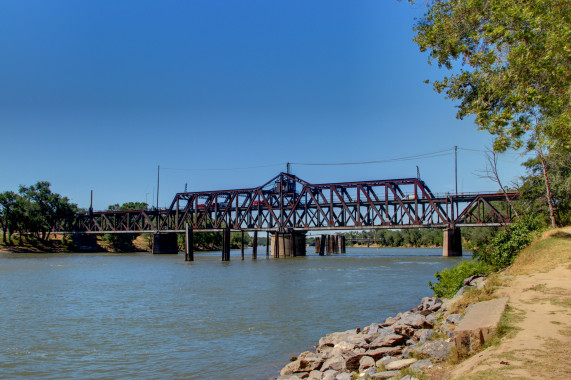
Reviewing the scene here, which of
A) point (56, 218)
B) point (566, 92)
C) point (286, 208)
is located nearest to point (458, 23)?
point (566, 92)

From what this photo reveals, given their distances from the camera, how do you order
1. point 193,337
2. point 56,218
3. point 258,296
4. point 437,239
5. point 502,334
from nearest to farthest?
point 502,334 → point 193,337 → point 258,296 → point 56,218 → point 437,239

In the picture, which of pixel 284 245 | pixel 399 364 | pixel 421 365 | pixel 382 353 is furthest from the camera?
pixel 284 245

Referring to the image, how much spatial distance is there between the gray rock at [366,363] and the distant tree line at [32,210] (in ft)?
367

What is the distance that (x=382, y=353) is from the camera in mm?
11258

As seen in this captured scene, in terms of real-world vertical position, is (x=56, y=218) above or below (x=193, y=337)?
above

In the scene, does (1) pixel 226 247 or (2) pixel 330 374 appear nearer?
(2) pixel 330 374

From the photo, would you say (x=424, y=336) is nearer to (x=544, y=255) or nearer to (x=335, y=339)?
(x=335, y=339)

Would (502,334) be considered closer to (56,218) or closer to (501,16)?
(501,16)

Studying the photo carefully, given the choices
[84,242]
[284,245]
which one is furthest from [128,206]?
[284,245]

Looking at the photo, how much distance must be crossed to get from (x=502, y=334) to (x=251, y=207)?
9202cm

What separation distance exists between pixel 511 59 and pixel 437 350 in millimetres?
7204

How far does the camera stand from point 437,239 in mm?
175625

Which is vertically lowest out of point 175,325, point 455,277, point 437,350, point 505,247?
point 175,325

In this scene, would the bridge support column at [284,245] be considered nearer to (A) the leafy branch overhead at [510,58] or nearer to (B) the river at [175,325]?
(B) the river at [175,325]
